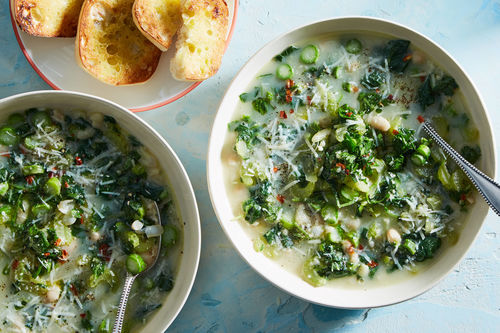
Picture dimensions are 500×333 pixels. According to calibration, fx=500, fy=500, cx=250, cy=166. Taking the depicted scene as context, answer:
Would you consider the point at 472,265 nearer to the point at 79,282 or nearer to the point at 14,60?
the point at 79,282

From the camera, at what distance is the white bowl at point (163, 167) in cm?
→ 245

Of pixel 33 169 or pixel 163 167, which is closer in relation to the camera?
pixel 33 169

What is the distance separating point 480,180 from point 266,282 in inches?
48.3

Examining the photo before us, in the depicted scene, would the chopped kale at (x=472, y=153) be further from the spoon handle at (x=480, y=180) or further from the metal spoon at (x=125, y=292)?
Answer: the metal spoon at (x=125, y=292)

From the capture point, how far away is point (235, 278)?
9.12 ft

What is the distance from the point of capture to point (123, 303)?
2518mm

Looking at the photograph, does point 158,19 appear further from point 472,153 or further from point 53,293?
point 472,153

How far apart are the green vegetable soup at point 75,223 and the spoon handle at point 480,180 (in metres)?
1.47

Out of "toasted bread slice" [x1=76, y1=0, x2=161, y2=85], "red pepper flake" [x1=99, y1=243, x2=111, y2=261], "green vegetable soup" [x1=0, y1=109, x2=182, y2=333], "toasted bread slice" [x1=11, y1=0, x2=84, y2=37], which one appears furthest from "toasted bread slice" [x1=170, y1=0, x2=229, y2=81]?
"red pepper flake" [x1=99, y1=243, x2=111, y2=261]

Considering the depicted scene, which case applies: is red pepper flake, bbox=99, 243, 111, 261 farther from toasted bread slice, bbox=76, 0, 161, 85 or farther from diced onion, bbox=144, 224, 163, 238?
toasted bread slice, bbox=76, 0, 161, 85

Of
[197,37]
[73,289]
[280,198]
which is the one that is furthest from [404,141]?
[73,289]

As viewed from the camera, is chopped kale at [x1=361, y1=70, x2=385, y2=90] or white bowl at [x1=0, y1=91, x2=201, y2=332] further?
chopped kale at [x1=361, y1=70, x2=385, y2=90]

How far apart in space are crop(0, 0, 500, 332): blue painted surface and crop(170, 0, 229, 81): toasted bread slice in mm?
213

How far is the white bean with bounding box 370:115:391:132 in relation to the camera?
2531mm
